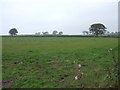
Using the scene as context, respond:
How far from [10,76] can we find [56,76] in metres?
2.12

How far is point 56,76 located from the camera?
7.30m

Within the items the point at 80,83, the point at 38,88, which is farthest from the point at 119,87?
the point at 38,88

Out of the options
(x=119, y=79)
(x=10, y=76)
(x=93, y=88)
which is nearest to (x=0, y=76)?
(x=10, y=76)

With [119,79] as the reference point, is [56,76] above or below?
below

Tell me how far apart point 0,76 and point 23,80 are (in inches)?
59.4

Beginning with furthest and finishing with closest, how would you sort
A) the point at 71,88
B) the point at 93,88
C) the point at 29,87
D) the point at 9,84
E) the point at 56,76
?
the point at 56,76
the point at 9,84
the point at 29,87
the point at 71,88
the point at 93,88

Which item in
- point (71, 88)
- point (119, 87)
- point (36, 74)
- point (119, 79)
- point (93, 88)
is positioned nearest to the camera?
point (119, 87)

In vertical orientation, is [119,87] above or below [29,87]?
above

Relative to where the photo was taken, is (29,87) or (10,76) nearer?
(29,87)

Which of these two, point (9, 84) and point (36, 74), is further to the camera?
point (36, 74)

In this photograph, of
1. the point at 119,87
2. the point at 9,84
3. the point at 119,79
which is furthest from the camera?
the point at 9,84

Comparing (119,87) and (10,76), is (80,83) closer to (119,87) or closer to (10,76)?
(119,87)

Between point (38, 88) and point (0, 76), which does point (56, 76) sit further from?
point (0, 76)

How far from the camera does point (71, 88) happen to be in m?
5.52
